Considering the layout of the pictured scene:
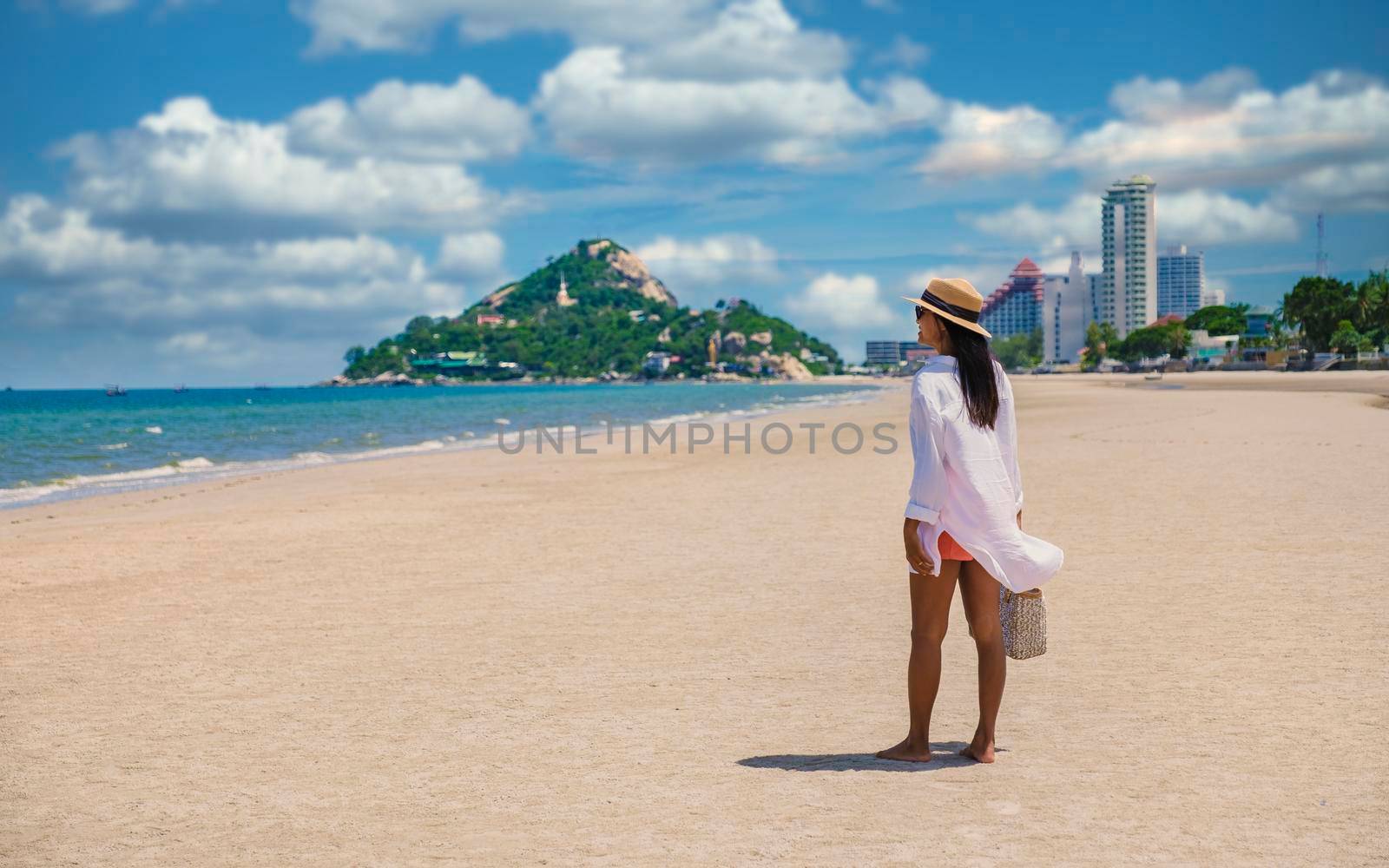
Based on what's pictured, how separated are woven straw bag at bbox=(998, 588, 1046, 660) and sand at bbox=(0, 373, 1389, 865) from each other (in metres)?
0.48

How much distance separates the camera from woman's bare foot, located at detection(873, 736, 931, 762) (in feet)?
15.1

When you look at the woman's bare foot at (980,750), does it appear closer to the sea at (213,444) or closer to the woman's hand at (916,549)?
the woman's hand at (916,549)

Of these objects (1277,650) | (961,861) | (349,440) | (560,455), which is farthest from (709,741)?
(349,440)

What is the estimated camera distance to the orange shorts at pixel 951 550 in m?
4.35

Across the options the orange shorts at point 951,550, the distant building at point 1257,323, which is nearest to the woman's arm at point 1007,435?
the orange shorts at point 951,550

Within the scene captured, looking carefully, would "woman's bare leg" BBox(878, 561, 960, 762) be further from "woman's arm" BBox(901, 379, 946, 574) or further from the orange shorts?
"woman's arm" BBox(901, 379, 946, 574)

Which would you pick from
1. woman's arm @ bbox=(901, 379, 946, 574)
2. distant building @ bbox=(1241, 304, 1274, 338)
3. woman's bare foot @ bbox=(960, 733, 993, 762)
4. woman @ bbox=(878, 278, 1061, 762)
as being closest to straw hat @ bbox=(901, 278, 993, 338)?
woman @ bbox=(878, 278, 1061, 762)

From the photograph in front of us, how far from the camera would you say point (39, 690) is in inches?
241

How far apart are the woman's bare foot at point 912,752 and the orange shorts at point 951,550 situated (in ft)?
2.74

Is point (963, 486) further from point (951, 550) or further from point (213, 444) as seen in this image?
point (213, 444)

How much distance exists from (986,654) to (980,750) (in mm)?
400

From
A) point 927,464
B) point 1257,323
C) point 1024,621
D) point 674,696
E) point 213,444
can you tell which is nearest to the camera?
point 927,464

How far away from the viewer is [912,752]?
182 inches

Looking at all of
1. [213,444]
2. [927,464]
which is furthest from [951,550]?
[213,444]
